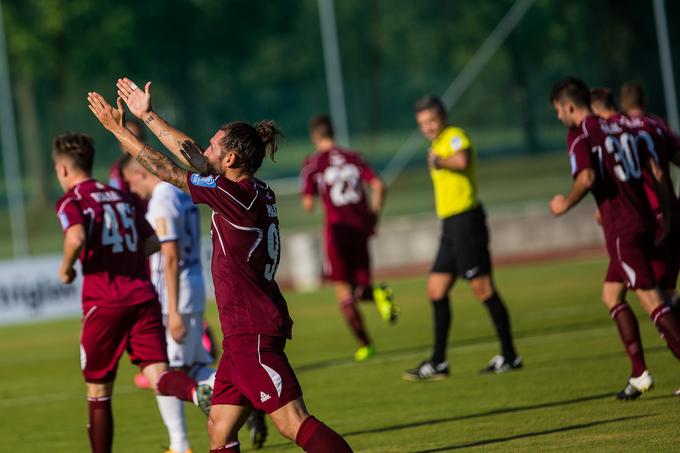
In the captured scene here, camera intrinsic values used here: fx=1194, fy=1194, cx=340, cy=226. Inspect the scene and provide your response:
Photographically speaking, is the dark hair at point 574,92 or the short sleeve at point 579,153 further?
the dark hair at point 574,92

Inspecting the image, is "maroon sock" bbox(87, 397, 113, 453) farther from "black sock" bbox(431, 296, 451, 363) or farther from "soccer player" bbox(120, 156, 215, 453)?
"black sock" bbox(431, 296, 451, 363)

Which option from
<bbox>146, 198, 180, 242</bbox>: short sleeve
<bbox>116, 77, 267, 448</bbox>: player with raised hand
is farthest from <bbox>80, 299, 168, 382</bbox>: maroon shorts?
<bbox>116, 77, 267, 448</bbox>: player with raised hand

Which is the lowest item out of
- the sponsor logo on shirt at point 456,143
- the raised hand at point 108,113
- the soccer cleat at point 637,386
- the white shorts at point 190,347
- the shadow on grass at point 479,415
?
the shadow on grass at point 479,415

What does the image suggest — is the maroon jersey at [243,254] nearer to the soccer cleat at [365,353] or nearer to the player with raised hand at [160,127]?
the player with raised hand at [160,127]

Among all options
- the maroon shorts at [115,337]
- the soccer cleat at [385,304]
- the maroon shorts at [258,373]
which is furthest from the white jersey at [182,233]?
the soccer cleat at [385,304]

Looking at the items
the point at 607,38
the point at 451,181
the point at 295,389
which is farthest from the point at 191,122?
the point at 295,389

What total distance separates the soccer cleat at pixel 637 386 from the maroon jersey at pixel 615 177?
101 centimetres

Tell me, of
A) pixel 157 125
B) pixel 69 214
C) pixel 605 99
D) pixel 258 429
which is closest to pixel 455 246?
pixel 605 99

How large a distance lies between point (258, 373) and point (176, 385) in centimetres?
181

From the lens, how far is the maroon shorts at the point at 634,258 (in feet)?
27.4

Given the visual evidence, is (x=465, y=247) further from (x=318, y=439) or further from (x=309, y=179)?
(x=318, y=439)

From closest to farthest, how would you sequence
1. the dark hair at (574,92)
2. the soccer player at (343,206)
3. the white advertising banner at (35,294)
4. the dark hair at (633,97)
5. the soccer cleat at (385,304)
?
the dark hair at (574,92)
the dark hair at (633,97)
the soccer cleat at (385,304)
the soccer player at (343,206)
the white advertising banner at (35,294)

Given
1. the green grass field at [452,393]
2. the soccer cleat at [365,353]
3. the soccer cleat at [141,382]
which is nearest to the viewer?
the green grass field at [452,393]

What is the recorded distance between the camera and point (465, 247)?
10594 millimetres
